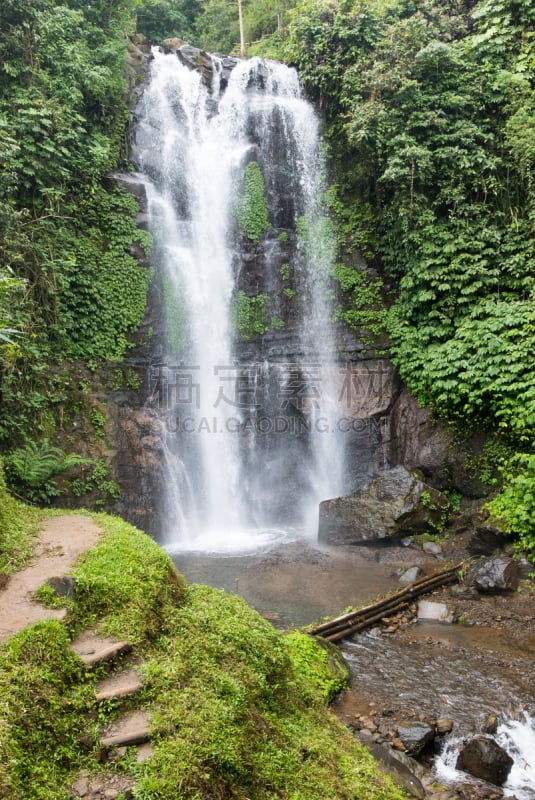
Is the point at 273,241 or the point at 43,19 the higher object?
the point at 43,19

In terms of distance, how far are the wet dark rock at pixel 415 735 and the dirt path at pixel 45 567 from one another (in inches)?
127

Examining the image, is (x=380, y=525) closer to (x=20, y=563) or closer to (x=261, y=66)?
(x=20, y=563)

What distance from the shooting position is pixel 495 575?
7.58m

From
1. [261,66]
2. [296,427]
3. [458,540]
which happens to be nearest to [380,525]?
[458,540]

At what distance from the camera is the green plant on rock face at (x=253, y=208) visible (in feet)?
44.0

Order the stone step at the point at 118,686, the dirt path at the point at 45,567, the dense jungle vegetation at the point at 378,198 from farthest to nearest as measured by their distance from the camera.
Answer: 1. the dense jungle vegetation at the point at 378,198
2. the dirt path at the point at 45,567
3. the stone step at the point at 118,686

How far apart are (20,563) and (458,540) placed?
304 inches

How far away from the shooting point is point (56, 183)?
1055 cm

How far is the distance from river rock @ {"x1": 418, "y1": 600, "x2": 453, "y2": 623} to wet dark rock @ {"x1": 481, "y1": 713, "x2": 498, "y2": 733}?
2.18m

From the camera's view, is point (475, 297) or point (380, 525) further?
point (475, 297)

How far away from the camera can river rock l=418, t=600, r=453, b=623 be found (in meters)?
7.03

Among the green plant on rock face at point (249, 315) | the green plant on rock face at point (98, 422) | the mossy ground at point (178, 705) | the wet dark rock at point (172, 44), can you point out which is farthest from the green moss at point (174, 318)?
the wet dark rock at point (172, 44)

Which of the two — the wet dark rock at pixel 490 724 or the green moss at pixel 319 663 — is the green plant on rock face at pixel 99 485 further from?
the wet dark rock at pixel 490 724

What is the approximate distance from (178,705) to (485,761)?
3.01m
